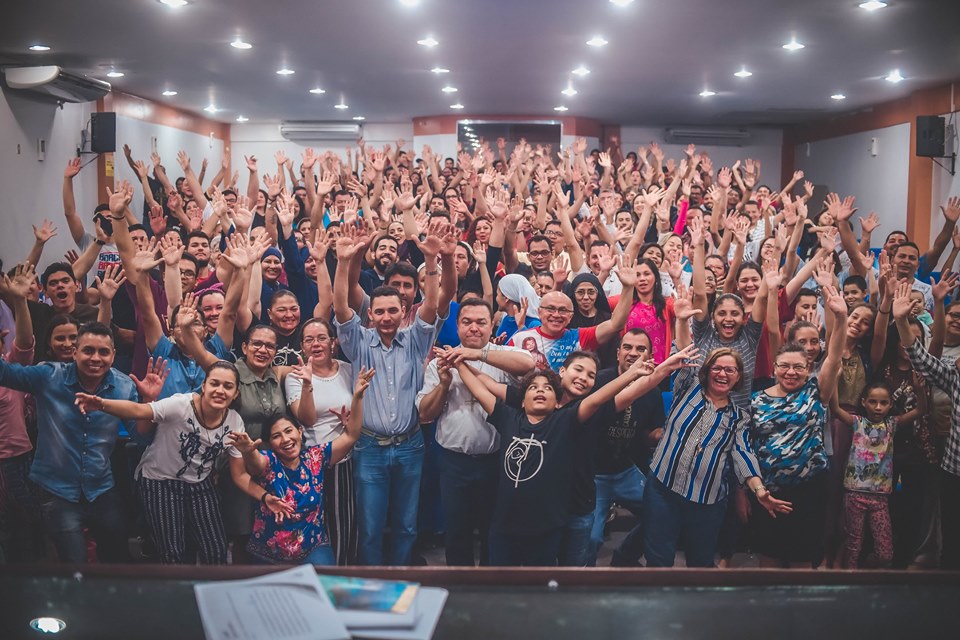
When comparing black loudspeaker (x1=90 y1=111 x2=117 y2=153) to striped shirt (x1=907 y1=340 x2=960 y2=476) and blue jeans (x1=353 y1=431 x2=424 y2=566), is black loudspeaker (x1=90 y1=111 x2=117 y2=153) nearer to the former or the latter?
striped shirt (x1=907 y1=340 x2=960 y2=476)

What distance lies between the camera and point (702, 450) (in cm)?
313

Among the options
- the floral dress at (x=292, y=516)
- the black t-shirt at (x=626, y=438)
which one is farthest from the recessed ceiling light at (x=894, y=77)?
the floral dress at (x=292, y=516)

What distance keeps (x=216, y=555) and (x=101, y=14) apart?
4906 mm

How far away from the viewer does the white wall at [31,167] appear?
8055 mm

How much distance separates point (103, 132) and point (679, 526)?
852 cm

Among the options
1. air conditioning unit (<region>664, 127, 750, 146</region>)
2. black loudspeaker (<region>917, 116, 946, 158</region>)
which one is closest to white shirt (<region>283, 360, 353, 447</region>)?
black loudspeaker (<region>917, 116, 946, 158</region>)

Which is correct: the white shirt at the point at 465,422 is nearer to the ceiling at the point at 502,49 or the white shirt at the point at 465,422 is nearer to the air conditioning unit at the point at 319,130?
the ceiling at the point at 502,49

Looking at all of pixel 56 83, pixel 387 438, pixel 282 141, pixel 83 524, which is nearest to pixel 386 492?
pixel 387 438

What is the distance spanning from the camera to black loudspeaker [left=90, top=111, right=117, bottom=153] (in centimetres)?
935

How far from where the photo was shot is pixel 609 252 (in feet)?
17.0

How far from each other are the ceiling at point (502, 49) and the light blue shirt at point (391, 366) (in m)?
3.37

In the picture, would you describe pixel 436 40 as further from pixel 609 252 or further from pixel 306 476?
pixel 306 476

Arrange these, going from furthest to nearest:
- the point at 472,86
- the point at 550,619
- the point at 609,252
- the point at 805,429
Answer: the point at 472,86
the point at 609,252
the point at 805,429
the point at 550,619

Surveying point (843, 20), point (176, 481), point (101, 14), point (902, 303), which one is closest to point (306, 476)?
point (176, 481)
